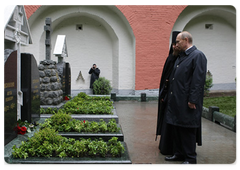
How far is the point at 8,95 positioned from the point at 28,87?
1053 millimetres

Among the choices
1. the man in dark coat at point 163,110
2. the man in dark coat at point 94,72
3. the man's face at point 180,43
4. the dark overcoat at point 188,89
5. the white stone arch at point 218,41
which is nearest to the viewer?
the dark overcoat at point 188,89

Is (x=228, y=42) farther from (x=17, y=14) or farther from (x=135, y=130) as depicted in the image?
(x=17, y=14)

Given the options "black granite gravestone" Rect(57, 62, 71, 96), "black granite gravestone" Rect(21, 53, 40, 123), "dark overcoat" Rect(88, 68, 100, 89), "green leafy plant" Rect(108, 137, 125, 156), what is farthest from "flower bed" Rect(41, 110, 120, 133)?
"dark overcoat" Rect(88, 68, 100, 89)

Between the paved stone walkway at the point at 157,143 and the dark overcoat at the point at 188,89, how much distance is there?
2.19 feet

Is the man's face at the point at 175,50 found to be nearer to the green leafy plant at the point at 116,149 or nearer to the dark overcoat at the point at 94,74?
the green leafy plant at the point at 116,149

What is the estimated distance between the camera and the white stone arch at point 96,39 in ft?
43.4

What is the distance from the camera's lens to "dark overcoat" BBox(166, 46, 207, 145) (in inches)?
130

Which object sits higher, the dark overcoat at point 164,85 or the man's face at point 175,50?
the man's face at point 175,50

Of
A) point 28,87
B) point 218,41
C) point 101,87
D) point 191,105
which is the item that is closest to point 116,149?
point 191,105

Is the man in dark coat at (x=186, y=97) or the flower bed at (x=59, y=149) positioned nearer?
the man in dark coat at (x=186, y=97)

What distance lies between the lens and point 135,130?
19.0ft

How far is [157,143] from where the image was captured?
470cm

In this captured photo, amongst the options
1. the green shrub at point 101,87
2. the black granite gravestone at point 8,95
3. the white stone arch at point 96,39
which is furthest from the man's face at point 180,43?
the green shrub at point 101,87

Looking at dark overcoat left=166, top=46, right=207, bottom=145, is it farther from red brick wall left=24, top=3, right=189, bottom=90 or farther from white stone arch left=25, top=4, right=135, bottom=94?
white stone arch left=25, top=4, right=135, bottom=94
